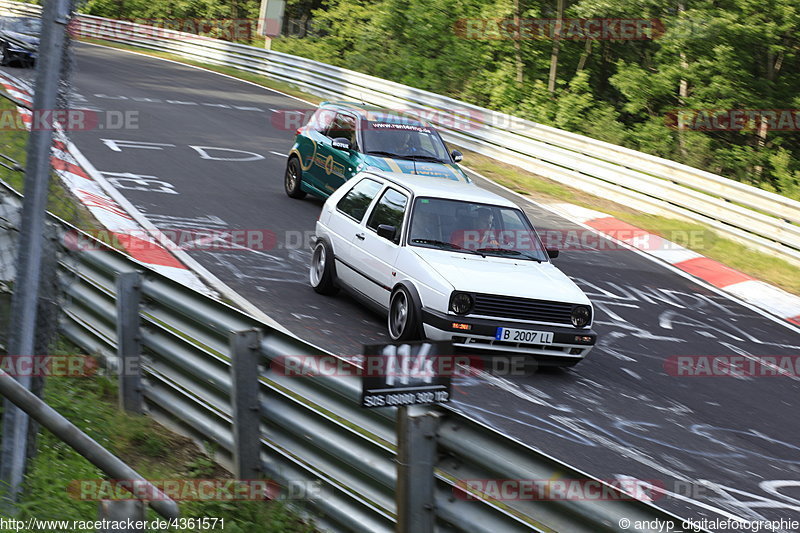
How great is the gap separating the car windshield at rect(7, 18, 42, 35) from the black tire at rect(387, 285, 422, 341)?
4.66 metres

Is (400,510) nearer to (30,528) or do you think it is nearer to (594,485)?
(594,485)

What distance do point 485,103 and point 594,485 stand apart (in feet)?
96.4

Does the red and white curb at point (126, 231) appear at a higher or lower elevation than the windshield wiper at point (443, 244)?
lower

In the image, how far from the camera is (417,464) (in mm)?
4277

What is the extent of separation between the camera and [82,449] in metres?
3.93

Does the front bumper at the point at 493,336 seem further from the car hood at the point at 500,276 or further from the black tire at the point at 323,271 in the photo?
the black tire at the point at 323,271

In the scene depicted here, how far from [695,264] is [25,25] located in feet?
40.6

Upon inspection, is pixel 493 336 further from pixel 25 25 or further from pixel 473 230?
pixel 25 25

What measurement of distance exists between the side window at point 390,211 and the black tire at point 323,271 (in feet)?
2.40

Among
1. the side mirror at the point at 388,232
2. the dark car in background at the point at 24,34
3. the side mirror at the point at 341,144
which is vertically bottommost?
the side mirror at the point at 388,232

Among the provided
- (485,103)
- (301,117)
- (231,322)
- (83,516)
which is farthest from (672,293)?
(485,103)

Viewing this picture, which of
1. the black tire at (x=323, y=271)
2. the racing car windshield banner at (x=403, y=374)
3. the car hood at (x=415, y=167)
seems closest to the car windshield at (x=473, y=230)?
the black tire at (x=323, y=271)

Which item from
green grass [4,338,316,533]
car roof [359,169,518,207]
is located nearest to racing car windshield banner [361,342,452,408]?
green grass [4,338,316,533]

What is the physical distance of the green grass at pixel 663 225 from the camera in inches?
601
